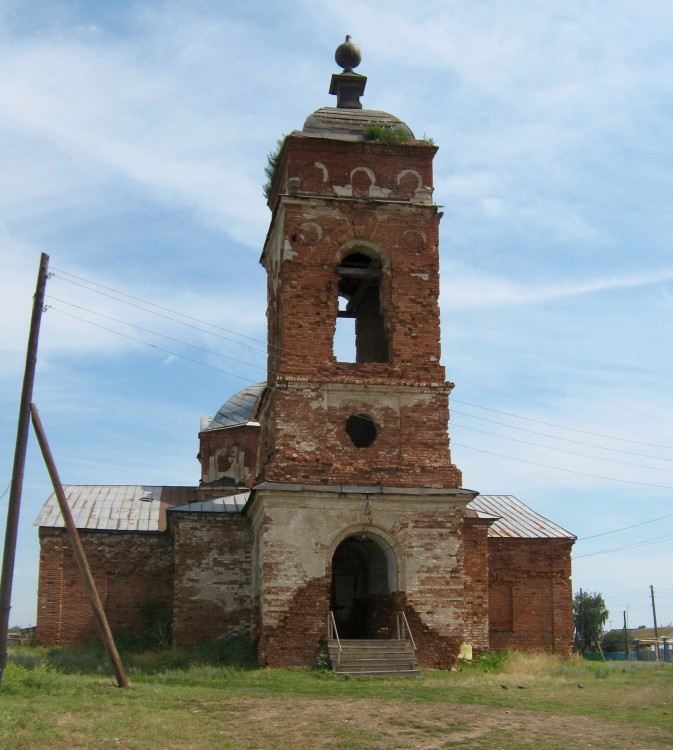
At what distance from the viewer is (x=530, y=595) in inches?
907

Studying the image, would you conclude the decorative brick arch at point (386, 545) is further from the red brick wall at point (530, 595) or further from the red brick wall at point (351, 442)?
the red brick wall at point (530, 595)

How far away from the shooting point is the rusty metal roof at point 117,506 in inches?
918

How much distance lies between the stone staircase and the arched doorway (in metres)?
1.05

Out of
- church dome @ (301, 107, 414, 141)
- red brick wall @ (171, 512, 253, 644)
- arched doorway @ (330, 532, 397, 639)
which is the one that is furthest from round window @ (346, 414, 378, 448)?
church dome @ (301, 107, 414, 141)

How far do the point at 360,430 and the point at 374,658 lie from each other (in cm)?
424

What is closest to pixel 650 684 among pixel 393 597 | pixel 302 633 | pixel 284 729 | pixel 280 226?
pixel 393 597

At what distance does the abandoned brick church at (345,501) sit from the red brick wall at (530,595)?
0.15 ft

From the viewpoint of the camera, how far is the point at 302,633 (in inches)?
669

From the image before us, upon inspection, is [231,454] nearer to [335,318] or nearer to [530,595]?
[530,595]

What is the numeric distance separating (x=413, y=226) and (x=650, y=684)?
30.6 feet

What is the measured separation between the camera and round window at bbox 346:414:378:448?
18.5 m

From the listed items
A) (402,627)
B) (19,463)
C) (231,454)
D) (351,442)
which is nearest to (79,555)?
(19,463)

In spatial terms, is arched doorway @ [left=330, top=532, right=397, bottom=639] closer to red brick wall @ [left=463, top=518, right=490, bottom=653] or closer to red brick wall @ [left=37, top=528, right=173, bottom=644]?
red brick wall @ [left=463, top=518, right=490, bottom=653]

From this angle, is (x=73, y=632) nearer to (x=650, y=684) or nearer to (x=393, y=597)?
(x=393, y=597)
